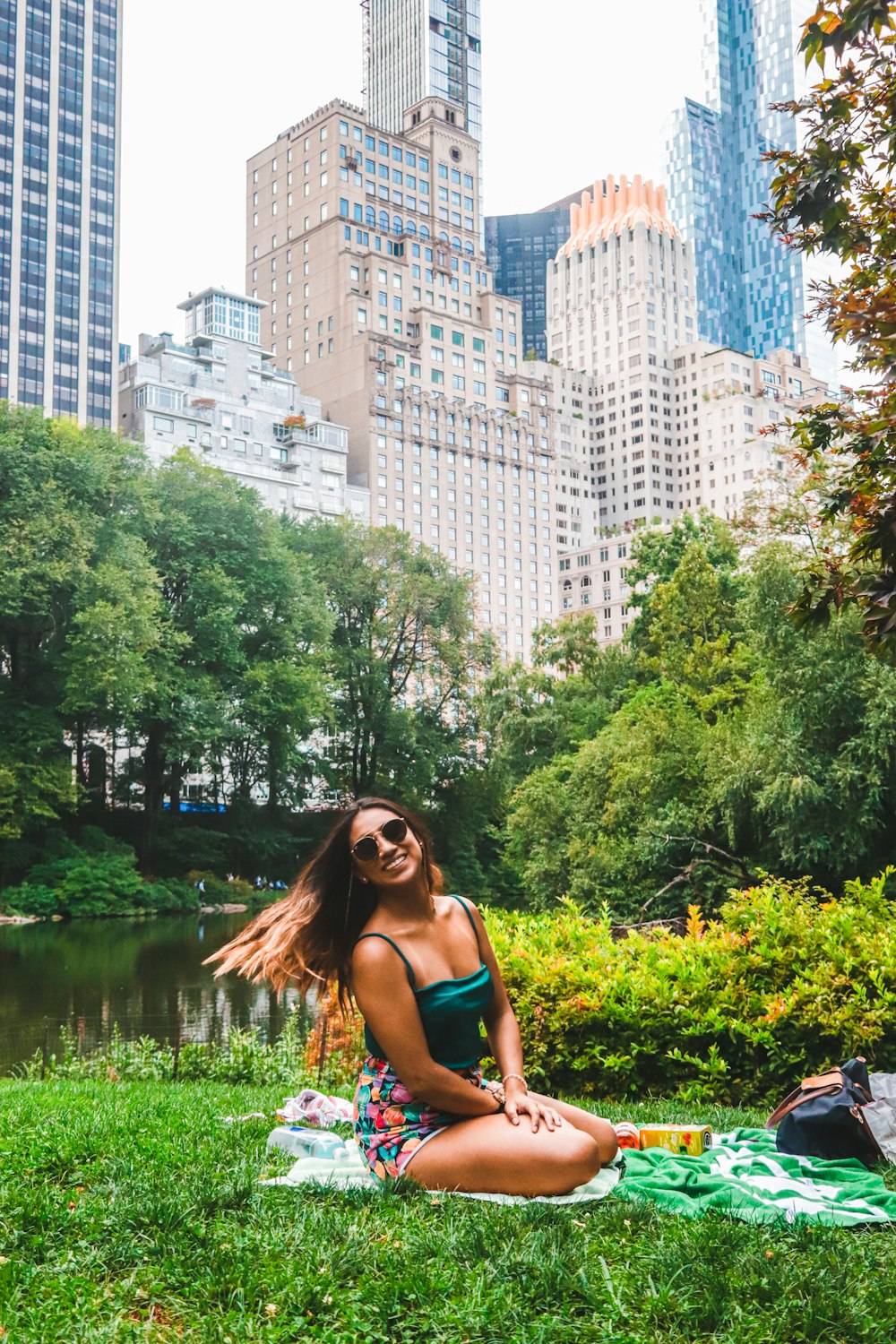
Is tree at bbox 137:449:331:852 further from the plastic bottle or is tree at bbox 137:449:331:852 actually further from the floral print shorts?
the floral print shorts

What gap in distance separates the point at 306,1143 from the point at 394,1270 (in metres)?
1.55

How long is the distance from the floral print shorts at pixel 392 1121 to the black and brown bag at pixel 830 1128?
4.63ft

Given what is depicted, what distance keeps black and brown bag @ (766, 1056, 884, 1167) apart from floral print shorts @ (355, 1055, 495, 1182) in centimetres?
141

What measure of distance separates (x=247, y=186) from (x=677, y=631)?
106929 millimetres

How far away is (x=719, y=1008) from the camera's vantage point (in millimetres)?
7621

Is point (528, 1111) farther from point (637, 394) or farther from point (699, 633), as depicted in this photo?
point (637, 394)

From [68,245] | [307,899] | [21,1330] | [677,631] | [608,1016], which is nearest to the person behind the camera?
[21,1330]

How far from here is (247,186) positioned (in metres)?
122

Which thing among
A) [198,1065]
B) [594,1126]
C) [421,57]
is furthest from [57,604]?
[421,57]

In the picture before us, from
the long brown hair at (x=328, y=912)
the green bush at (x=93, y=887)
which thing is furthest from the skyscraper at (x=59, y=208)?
the long brown hair at (x=328, y=912)

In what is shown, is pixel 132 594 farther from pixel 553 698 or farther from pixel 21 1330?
pixel 21 1330

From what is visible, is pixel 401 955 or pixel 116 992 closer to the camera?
pixel 401 955

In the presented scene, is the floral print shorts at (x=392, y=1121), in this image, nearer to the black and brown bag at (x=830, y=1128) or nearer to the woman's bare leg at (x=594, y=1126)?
the woman's bare leg at (x=594, y=1126)

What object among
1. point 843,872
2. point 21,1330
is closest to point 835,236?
point 21,1330
